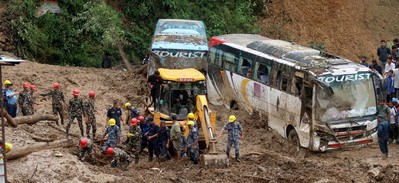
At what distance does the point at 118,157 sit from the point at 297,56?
6.76m

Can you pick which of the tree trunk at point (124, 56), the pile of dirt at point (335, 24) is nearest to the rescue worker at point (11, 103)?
the tree trunk at point (124, 56)

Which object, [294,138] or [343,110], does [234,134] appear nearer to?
[294,138]

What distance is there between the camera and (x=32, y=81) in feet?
88.2

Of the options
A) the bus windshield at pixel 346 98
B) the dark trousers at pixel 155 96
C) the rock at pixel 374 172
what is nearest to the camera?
the rock at pixel 374 172

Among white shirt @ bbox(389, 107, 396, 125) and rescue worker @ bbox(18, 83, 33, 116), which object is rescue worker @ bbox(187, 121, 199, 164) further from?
white shirt @ bbox(389, 107, 396, 125)

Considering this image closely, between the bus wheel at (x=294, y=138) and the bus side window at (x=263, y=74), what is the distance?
212 cm

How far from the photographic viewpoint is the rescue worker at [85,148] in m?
19.2

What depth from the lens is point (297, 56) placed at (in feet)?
76.9

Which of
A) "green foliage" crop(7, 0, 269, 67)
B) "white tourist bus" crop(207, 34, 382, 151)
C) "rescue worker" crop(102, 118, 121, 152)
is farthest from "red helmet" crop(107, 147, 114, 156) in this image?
"green foliage" crop(7, 0, 269, 67)

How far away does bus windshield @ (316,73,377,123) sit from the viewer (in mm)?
21781

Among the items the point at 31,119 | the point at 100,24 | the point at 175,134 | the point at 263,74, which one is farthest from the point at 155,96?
the point at 100,24

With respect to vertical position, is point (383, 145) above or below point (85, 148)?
below

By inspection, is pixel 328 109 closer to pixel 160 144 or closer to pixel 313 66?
pixel 313 66

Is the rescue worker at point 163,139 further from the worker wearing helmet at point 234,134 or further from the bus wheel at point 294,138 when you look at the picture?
the bus wheel at point 294,138
